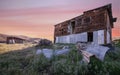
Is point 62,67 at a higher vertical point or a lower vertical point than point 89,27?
lower

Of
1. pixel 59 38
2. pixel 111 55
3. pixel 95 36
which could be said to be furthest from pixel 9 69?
pixel 59 38

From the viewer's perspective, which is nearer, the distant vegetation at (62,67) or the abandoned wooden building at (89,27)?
the distant vegetation at (62,67)

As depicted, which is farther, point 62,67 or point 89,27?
point 89,27

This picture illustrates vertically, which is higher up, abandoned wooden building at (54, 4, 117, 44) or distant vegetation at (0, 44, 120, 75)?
abandoned wooden building at (54, 4, 117, 44)

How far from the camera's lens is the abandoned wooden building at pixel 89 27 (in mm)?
24062

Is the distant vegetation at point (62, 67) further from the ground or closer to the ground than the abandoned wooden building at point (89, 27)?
closer to the ground

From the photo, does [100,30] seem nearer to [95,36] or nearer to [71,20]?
[95,36]

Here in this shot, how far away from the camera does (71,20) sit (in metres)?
30.6

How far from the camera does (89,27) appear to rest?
2630 cm

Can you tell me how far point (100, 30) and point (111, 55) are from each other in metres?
7.42

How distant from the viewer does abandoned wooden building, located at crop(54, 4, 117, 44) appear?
78.9ft

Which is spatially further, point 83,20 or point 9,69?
point 83,20

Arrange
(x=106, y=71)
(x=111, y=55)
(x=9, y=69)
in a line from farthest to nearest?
(x=111, y=55), (x=9, y=69), (x=106, y=71)

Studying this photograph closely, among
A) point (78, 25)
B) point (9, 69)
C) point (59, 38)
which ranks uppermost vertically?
point (78, 25)
